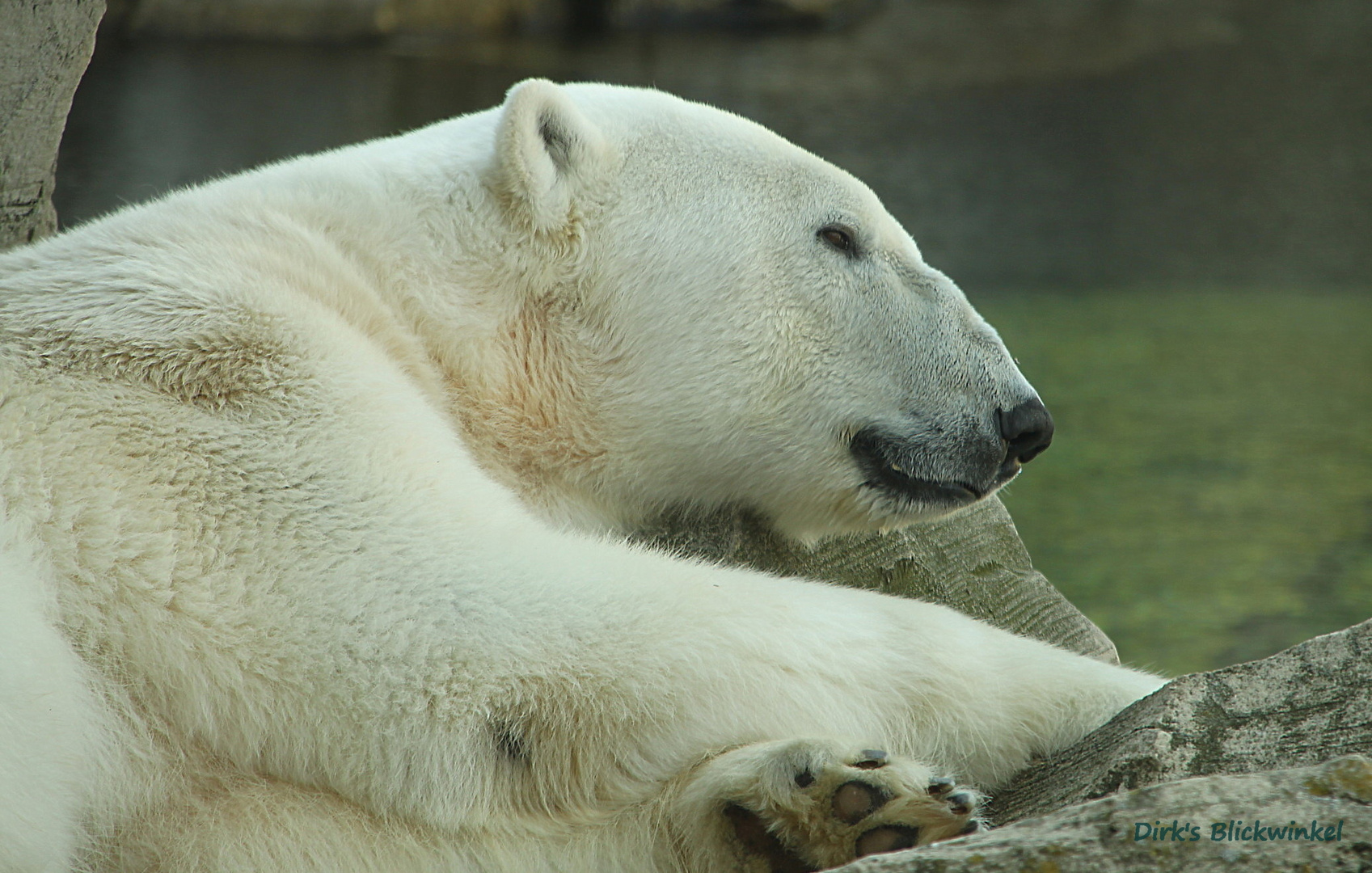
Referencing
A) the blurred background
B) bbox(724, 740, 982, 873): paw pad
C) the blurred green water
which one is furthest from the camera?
the blurred background

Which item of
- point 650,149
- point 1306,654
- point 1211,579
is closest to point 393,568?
point 650,149

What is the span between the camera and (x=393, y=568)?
155 cm

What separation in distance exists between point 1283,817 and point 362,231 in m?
1.54

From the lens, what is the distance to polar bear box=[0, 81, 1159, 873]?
4.87ft

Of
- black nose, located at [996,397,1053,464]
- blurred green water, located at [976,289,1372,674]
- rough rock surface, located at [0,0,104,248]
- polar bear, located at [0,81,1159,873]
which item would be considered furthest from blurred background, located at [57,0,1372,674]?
rough rock surface, located at [0,0,104,248]

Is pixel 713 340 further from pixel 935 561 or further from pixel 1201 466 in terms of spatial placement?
pixel 1201 466

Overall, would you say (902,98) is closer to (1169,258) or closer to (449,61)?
(1169,258)

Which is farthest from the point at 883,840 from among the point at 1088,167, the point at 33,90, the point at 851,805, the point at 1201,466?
the point at 1088,167

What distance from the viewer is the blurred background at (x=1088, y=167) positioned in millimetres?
6148

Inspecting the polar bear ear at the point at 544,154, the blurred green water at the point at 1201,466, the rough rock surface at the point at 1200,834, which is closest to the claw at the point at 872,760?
the rough rock surface at the point at 1200,834

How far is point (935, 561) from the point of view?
259 centimetres

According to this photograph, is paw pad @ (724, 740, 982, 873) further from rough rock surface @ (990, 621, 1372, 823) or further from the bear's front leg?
rough rock surface @ (990, 621, 1372, 823)

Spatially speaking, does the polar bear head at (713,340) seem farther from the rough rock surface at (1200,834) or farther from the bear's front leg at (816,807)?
the rough rock surface at (1200,834)

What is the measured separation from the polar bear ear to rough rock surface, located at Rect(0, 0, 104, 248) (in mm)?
1136
